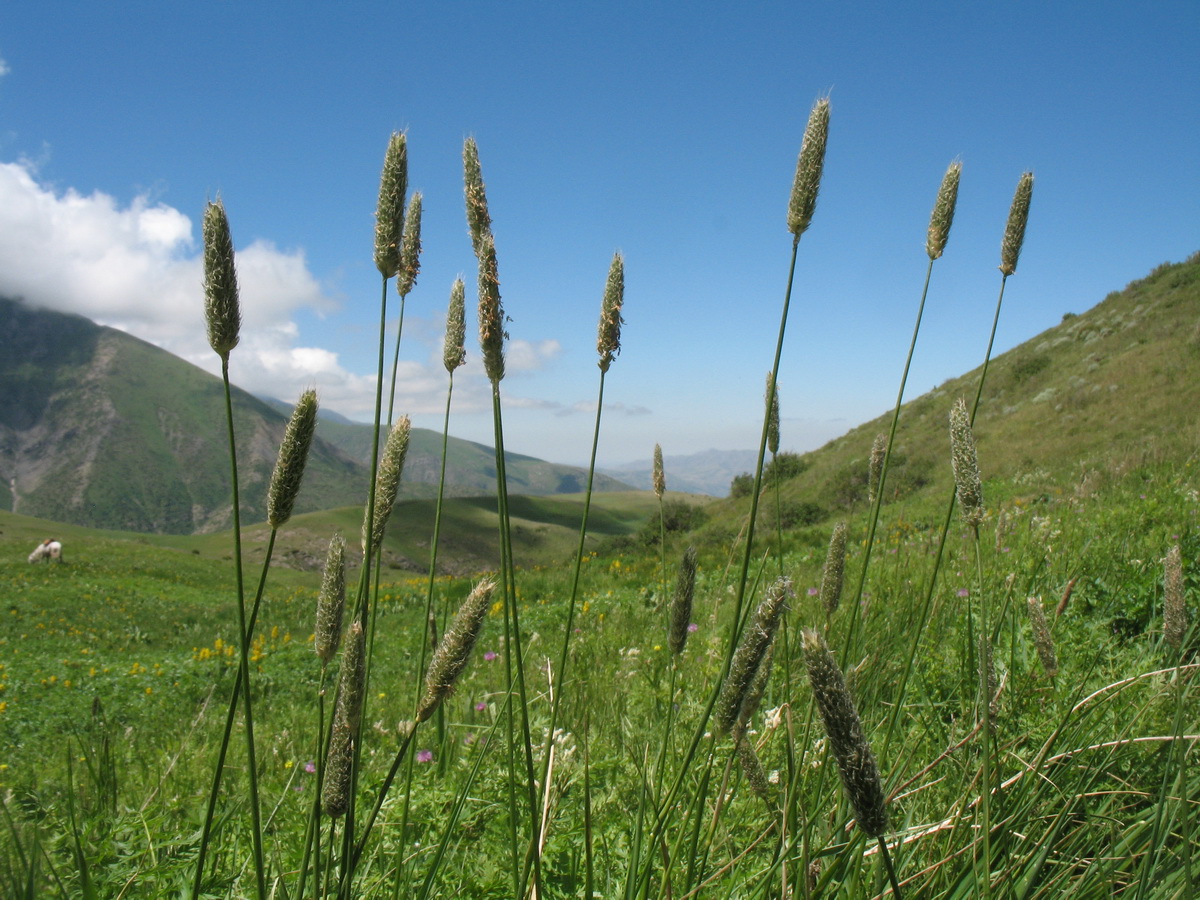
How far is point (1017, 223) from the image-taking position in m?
2.32

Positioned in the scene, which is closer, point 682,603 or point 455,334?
point 682,603

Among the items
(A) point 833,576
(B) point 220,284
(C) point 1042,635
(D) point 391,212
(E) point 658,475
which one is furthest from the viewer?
(E) point 658,475

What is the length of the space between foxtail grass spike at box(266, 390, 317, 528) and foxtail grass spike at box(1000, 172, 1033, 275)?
2338mm

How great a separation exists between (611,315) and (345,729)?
3.92 ft

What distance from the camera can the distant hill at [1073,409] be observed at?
19.6 meters

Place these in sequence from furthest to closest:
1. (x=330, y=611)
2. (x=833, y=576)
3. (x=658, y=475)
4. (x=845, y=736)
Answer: (x=658, y=475) → (x=833, y=576) → (x=330, y=611) → (x=845, y=736)

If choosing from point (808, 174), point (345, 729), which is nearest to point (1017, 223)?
point (808, 174)

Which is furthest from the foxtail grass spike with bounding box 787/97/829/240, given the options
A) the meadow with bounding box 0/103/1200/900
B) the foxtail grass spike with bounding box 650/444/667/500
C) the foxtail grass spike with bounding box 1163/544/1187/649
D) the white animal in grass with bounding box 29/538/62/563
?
the white animal in grass with bounding box 29/538/62/563

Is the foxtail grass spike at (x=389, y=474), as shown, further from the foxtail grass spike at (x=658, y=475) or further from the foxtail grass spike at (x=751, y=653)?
the foxtail grass spike at (x=658, y=475)

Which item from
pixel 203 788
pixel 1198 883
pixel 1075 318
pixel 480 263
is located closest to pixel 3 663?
pixel 203 788

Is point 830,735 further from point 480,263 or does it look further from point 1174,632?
point 1174,632

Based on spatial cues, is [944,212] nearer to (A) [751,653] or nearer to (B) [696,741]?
(A) [751,653]

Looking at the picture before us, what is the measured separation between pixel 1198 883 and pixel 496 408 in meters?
1.92

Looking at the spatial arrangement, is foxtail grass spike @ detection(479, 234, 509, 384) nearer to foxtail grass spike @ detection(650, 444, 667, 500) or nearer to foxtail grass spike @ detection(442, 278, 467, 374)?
foxtail grass spike @ detection(442, 278, 467, 374)
